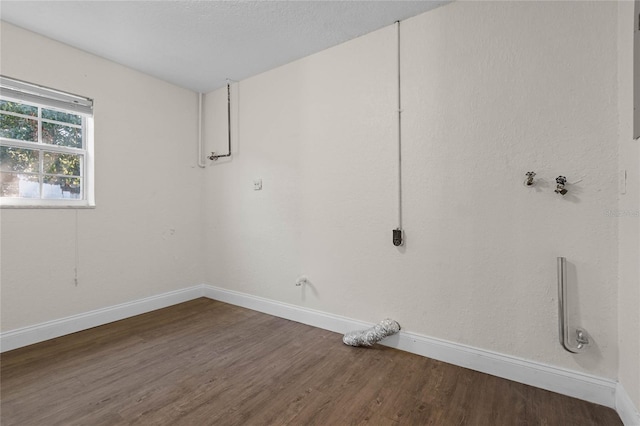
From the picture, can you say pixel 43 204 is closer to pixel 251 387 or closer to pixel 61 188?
pixel 61 188

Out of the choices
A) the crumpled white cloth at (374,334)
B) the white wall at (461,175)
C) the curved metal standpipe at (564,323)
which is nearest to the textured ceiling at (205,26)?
the white wall at (461,175)

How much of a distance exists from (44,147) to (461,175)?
3354mm

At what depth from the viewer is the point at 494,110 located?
72.7 inches

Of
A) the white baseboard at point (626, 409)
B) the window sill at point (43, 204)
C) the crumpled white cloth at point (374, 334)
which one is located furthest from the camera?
the window sill at point (43, 204)

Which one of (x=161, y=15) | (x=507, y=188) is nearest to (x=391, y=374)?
(x=507, y=188)

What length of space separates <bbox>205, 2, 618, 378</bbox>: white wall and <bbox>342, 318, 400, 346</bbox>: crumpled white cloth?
103 mm

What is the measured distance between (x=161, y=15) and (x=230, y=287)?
262 cm

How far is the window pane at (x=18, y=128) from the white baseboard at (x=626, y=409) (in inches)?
168

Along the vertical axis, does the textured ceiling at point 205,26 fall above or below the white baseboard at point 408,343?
above

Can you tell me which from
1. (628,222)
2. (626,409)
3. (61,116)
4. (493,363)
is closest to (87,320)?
(61,116)

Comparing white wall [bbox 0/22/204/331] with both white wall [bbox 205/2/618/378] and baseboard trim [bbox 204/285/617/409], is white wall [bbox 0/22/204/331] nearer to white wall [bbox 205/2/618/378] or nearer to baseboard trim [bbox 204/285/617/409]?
white wall [bbox 205/2/618/378]

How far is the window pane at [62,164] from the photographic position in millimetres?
2458

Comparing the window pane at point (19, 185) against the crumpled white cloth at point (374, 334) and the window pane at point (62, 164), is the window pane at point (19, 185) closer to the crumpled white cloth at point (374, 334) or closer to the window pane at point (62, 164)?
the window pane at point (62, 164)

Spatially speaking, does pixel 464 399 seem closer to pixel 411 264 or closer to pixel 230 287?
pixel 411 264
